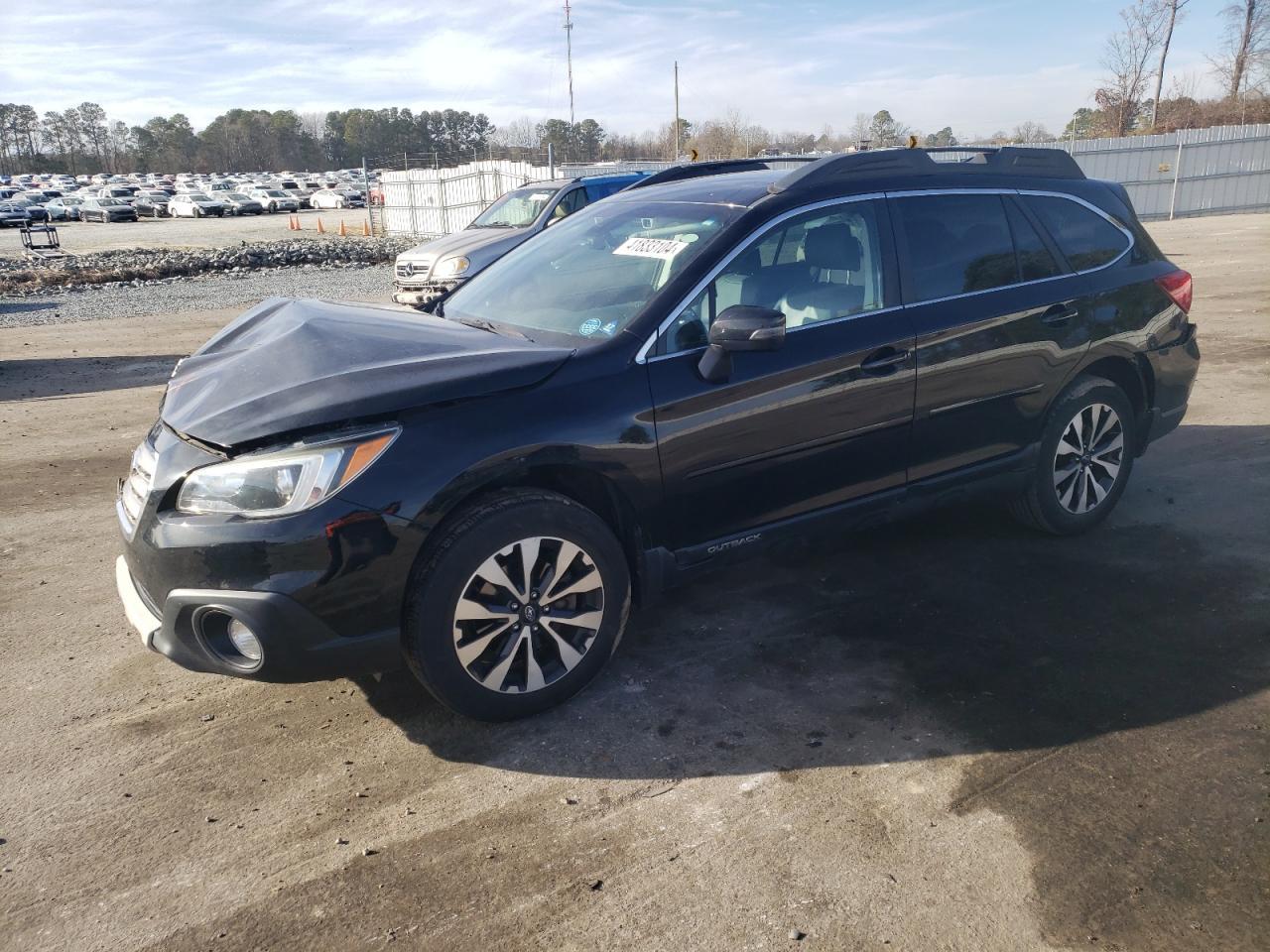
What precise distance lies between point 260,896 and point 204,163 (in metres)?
139

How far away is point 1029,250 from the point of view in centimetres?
488

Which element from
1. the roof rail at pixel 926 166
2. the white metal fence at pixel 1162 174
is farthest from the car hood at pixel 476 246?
the white metal fence at pixel 1162 174

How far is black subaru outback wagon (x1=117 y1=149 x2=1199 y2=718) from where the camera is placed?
3209 millimetres

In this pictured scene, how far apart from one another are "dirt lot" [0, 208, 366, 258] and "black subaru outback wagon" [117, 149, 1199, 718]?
30.2 meters

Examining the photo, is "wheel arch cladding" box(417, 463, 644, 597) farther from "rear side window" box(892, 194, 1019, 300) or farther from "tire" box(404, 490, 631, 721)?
"rear side window" box(892, 194, 1019, 300)

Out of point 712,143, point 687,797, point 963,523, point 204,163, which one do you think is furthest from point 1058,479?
point 204,163

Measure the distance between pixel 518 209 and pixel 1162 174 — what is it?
20.8 m

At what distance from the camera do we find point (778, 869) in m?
2.85

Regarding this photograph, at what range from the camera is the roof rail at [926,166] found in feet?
14.0

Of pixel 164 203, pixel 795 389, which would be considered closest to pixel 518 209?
pixel 795 389

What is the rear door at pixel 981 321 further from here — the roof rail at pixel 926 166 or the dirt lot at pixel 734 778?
the dirt lot at pixel 734 778

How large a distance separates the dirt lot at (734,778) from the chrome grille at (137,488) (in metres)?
0.79

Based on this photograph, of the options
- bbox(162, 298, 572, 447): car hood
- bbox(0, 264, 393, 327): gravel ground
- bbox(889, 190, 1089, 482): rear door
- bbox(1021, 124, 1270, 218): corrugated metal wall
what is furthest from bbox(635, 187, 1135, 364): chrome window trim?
bbox(1021, 124, 1270, 218): corrugated metal wall

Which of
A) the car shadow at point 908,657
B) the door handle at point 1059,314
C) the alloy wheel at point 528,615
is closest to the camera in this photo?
the alloy wheel at point 528,615
